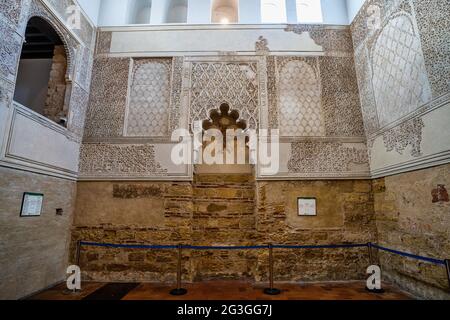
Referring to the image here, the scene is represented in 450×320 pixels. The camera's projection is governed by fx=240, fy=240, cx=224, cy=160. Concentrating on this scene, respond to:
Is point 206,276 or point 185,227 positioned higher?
point 185,227

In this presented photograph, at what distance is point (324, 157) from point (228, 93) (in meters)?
2.04

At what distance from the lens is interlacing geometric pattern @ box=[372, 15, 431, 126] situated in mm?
3086

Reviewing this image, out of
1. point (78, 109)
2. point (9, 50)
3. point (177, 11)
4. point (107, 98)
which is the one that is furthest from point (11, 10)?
point (177, 11)

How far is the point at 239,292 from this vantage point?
332cm

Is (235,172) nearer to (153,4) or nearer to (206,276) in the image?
(206,276)

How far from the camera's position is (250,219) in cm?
437

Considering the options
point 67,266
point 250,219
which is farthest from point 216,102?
point 67,266

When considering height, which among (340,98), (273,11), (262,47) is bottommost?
(340,98)

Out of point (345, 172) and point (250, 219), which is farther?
point (250, 219)

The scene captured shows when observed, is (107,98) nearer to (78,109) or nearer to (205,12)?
(78,109)

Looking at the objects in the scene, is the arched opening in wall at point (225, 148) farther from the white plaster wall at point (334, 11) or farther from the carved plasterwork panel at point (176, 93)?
the white plaster wall at point (334, 11)

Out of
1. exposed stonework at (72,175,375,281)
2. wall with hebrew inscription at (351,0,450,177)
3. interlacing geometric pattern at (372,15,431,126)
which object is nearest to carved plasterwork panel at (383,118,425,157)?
wall with hebrew inscription at (351,0,450,177)

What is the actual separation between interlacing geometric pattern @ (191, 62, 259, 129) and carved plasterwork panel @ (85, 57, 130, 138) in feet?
4.29
